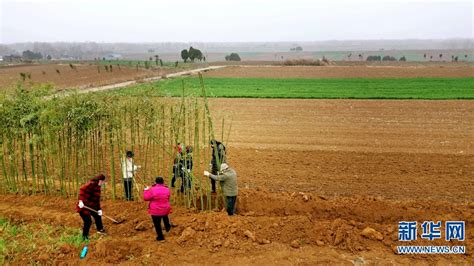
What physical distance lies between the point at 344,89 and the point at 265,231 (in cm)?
2599

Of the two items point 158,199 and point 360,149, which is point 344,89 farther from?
point 158,199

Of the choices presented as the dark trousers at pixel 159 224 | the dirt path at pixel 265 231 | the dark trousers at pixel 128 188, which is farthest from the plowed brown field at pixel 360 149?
A: the dark trousers at pixel 159 224

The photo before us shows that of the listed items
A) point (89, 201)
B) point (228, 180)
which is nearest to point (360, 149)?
point (228, 180)

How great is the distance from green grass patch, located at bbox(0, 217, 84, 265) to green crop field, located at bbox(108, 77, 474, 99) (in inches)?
628

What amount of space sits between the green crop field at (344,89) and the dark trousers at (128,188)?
14437 mm

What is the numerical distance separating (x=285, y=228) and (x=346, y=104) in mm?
18351

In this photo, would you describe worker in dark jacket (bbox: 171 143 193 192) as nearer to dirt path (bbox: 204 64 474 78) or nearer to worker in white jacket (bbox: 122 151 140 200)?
worker in white jacket (bbox: 122 151 140 200)

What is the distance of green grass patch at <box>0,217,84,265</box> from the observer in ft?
26.4

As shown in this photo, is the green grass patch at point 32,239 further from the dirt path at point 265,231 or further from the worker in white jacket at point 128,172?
the worker in white jacket at point 128,172

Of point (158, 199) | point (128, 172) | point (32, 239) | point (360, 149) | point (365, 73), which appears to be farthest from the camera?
point (365, 73)

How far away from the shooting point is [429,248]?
7.95 m

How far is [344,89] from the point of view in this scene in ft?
107

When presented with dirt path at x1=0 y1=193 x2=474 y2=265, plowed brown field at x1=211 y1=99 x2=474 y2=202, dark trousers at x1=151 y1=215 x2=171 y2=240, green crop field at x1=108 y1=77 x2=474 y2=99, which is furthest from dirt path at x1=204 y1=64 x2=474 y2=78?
dark trousers at x1=151 y1=215 x2=171 y2=240

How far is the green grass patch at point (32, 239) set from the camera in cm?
805
